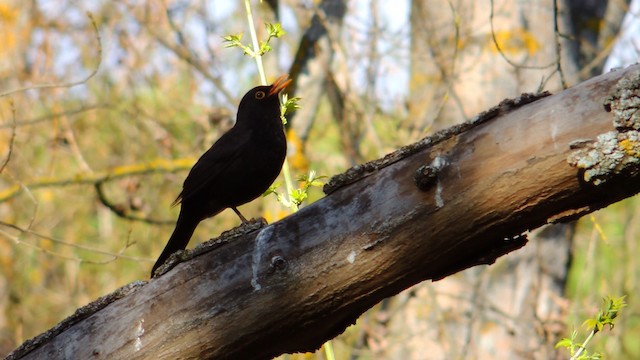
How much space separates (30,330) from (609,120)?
410 inches

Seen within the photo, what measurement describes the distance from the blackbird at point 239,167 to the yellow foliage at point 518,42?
256 centimetres

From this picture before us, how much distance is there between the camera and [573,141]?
2170mm

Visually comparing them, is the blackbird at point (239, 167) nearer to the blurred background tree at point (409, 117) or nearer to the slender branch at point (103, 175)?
the blurred background tree at point (409, 117)

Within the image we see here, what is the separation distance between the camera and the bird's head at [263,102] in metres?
4.29

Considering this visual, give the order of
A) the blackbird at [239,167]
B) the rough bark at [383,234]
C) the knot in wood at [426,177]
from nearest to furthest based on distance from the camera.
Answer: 1. the rough bark at [383,234]
2. the knot in wood at [426,177]
3. the blackbird at [239,167]

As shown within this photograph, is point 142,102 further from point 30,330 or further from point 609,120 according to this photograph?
point 609,120

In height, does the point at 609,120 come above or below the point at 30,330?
below

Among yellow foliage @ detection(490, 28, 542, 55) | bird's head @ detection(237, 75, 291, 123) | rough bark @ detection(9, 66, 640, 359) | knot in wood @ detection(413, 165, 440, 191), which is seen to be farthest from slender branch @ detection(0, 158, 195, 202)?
knot in wood @ detection(413, 165, 440, 191)

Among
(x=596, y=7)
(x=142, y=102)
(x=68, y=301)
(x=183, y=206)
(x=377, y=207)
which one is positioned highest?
(x=142, y=102)

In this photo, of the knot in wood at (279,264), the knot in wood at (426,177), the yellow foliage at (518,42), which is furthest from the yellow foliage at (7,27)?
the knot in wood at (426,177)

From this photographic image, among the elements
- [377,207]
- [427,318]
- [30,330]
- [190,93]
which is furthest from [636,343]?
[377,207]

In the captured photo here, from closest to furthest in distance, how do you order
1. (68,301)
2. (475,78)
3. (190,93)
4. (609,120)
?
(609,120) → (475,78) → (190,93) → (68,301)

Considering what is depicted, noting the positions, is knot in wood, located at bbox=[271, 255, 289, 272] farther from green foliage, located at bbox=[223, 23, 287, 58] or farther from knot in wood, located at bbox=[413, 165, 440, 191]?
green foliage, located at bbox=[223, 23, 287, 58]

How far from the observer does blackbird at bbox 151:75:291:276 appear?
13.2 ft
